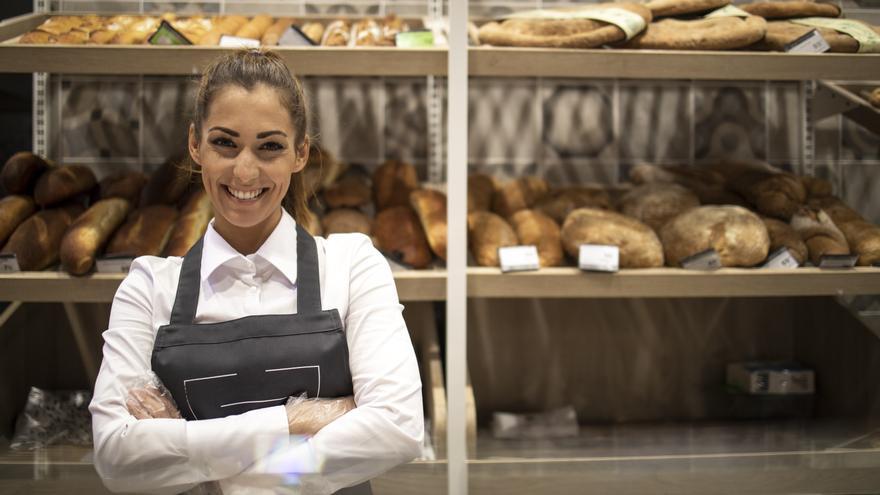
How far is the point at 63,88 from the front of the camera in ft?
6.91

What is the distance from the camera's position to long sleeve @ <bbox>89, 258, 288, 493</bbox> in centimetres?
87

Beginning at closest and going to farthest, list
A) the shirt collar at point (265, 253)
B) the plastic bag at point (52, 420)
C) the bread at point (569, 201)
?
the shirt collar at point (265, 253) → the plastic bag at point (52, 420) → the bread at point (569, 201)

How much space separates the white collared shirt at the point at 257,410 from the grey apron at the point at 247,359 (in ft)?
0.06

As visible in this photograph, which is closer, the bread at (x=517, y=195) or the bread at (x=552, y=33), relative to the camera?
the bread at (x=552, y=33)

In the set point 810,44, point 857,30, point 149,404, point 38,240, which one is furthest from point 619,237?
point 38,240

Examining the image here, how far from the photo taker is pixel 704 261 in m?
1.70

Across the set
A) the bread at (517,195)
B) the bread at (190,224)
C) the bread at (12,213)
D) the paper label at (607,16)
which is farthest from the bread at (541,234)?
the bread at (12,213)

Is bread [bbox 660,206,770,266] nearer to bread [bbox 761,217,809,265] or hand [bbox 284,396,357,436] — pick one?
bread [bbox 761,217,809,265]

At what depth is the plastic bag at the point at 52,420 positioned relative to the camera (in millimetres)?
1504

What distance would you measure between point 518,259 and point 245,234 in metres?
0.82

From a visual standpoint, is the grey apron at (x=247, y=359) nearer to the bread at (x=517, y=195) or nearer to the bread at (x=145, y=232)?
the bread at (x=145, y=232)

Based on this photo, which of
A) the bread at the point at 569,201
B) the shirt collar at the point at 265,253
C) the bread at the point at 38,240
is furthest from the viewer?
the bread at the point at 569,201

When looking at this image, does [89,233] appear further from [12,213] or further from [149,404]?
[149,404]

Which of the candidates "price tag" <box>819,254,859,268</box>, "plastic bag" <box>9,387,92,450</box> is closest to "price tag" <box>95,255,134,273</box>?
"plastic bag" <box>9,387,92,450</box>
